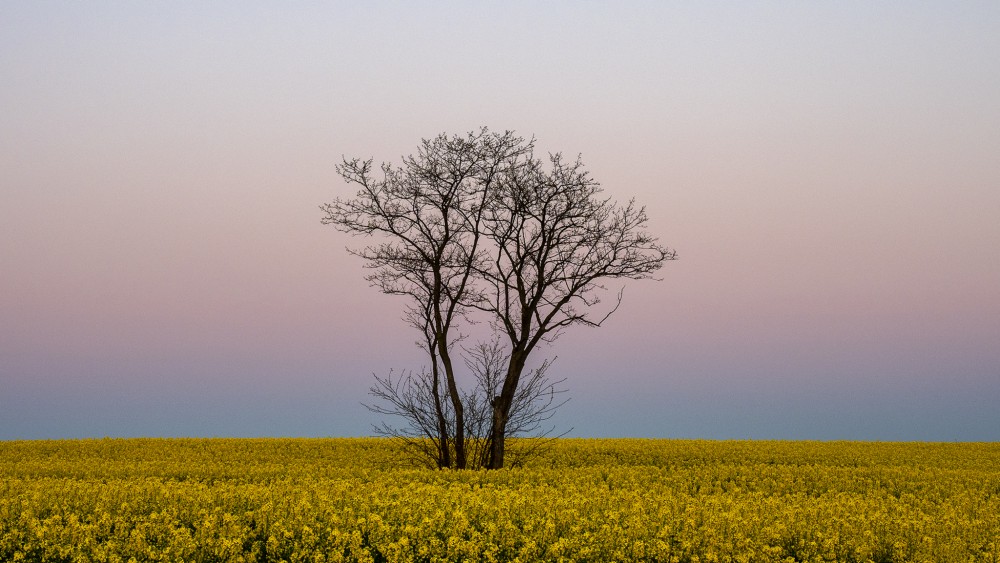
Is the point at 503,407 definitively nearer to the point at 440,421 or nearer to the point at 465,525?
the point at 440,421

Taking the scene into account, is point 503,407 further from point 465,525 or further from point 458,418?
point 465,525

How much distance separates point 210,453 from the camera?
28.3 m

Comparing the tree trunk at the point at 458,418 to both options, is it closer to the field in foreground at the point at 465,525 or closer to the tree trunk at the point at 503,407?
the tree trunk at the point at 503,407

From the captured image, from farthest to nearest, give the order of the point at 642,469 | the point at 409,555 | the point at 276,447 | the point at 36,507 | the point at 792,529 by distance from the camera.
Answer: the point at 276,447 → the point at 642,469 → the point at 36,507 → the point at 792,529 → the point at 409,555

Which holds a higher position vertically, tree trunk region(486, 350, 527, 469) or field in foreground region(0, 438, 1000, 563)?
tree trunk region(486, 350, 527, 469)

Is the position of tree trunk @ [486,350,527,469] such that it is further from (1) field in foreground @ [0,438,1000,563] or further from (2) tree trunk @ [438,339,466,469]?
(1) field in foreground @ [0,438,1000,563]

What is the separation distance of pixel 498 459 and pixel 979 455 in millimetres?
21918

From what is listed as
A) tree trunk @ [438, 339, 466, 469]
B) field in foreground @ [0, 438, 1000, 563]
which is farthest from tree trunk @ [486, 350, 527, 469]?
field in foreground @ [0, 438, 1000, 563]

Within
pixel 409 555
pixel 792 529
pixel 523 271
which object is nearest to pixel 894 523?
pixel 792 529

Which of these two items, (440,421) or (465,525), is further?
(440,421)

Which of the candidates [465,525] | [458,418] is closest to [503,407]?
[458,418]

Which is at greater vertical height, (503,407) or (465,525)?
(503,407)

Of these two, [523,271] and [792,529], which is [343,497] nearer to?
[792,529]

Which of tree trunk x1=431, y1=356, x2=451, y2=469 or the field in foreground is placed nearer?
the field in foreground
